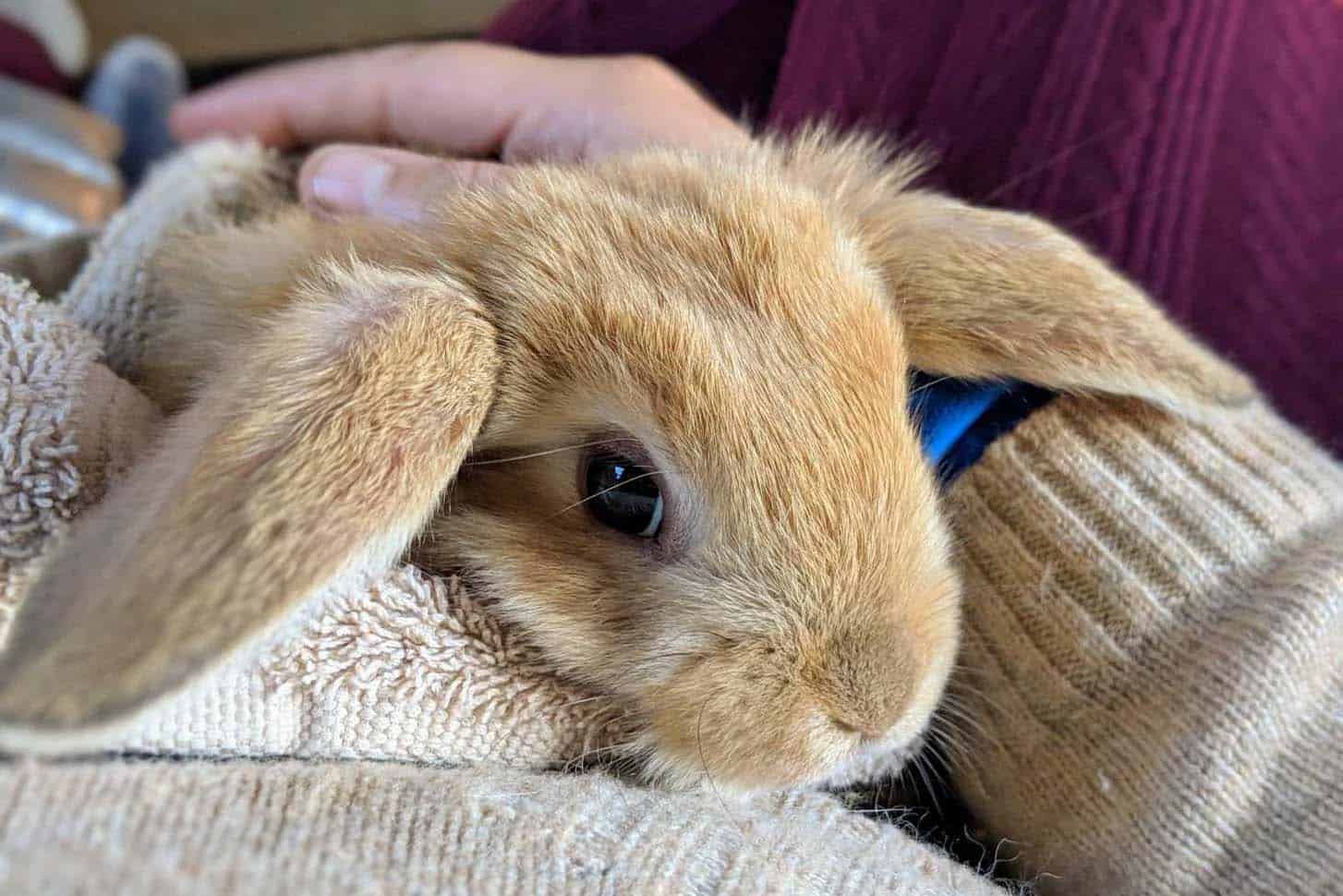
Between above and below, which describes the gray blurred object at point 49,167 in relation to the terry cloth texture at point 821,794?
below

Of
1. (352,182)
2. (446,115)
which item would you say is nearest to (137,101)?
(446,115)

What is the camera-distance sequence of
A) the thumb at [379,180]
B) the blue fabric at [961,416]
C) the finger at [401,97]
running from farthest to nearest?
the finger at [401,97], the thumb at [379,180], the blue fabric at [961,416]

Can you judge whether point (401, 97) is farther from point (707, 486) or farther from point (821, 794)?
point (821, 794)

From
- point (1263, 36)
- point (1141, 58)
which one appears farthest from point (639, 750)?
point (1263, 36)

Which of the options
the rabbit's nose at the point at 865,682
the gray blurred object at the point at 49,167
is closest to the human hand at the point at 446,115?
the gray blurred object at the point at 49,167

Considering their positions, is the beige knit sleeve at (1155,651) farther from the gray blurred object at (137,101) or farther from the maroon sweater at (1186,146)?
the gray blurred object at (137,101)

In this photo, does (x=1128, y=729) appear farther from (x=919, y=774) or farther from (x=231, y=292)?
(x=231, y=292)

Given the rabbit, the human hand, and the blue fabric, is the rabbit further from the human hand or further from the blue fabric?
the human hand
